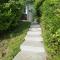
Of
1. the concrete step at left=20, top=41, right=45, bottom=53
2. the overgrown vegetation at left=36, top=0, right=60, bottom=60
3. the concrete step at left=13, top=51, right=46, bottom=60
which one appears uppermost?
the overgrown vegetation at left=36, top=0, right=60, bottom=60

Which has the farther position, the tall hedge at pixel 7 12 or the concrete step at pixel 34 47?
the tall hedge at pixel 7 12

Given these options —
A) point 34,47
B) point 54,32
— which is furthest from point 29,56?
point 34,47

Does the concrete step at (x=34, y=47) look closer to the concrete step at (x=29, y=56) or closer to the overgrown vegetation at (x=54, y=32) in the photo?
the concrete step at (x=29, y=56)

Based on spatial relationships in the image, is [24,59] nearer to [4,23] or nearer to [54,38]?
[54,38]

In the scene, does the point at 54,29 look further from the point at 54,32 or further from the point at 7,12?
the point at 7,12

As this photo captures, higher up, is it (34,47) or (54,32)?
(54,32)

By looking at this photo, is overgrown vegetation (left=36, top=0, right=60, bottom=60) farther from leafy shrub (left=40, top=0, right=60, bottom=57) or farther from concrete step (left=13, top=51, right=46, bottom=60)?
concrete step (left=13, top=51, right=46, bottom=60)

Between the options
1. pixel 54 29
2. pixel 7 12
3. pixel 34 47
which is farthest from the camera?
pixel 7 12

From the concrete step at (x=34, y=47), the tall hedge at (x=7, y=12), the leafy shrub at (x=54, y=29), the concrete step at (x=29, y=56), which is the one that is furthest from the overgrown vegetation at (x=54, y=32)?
the tall hedge at (x=7, y=12)

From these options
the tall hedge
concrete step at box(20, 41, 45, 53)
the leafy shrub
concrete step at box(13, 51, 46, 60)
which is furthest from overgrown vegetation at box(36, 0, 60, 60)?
the tall hedge

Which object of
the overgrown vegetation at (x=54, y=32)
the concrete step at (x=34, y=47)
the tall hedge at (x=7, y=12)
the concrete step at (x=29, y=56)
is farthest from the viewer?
the tall hedge at (x=7, y=12)

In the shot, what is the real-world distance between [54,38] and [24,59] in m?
1.49

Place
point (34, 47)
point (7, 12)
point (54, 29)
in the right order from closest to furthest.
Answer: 1. point (54, 29)
2. point (34, 47)
3. point (7, 12)

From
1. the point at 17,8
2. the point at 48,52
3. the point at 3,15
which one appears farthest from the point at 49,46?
the point at 17,8
